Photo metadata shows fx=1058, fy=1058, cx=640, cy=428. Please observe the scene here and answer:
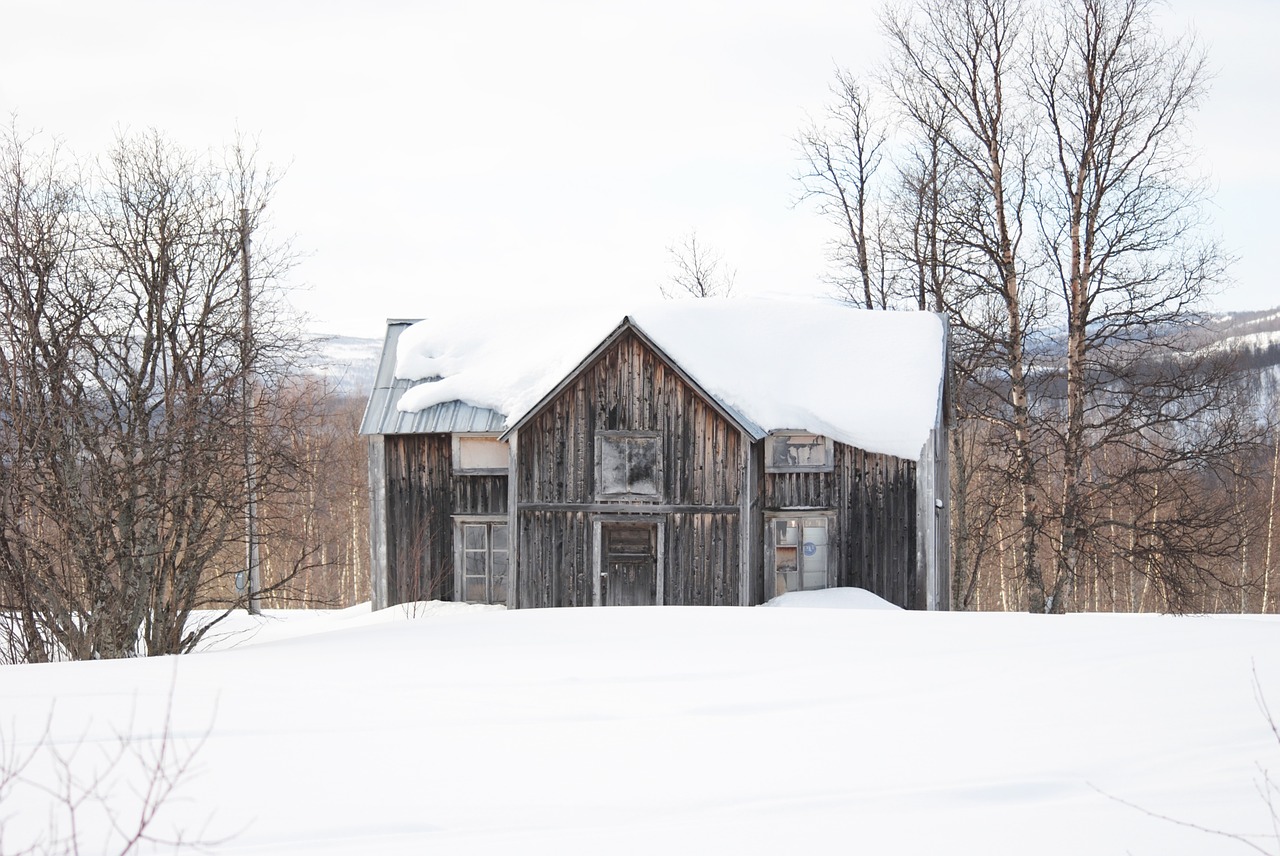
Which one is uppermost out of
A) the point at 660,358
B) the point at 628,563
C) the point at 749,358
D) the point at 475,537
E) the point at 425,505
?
the point at 749,358

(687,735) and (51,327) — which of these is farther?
(51,327)

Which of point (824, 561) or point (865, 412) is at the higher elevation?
point (865, 412)

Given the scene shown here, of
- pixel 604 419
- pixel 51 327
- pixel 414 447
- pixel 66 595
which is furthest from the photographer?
pixel 414 447

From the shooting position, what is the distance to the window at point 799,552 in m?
18.4

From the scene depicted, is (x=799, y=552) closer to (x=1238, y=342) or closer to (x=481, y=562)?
(x=481, y=562)

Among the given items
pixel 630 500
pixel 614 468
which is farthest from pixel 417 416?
pixel 630 500

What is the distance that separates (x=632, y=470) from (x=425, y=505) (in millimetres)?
4448

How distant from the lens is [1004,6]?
20656 mm

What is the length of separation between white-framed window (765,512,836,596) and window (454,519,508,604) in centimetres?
500

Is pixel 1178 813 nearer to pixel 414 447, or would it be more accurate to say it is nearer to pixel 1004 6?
pixel 414 447

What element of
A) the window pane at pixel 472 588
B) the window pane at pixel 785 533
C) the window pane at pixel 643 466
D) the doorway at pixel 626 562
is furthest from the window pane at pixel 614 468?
the window pane at pixel 472 588

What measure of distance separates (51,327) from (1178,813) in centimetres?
1105

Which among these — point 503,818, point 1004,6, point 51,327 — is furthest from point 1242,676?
point 1004,6

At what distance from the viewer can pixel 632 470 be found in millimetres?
18156
